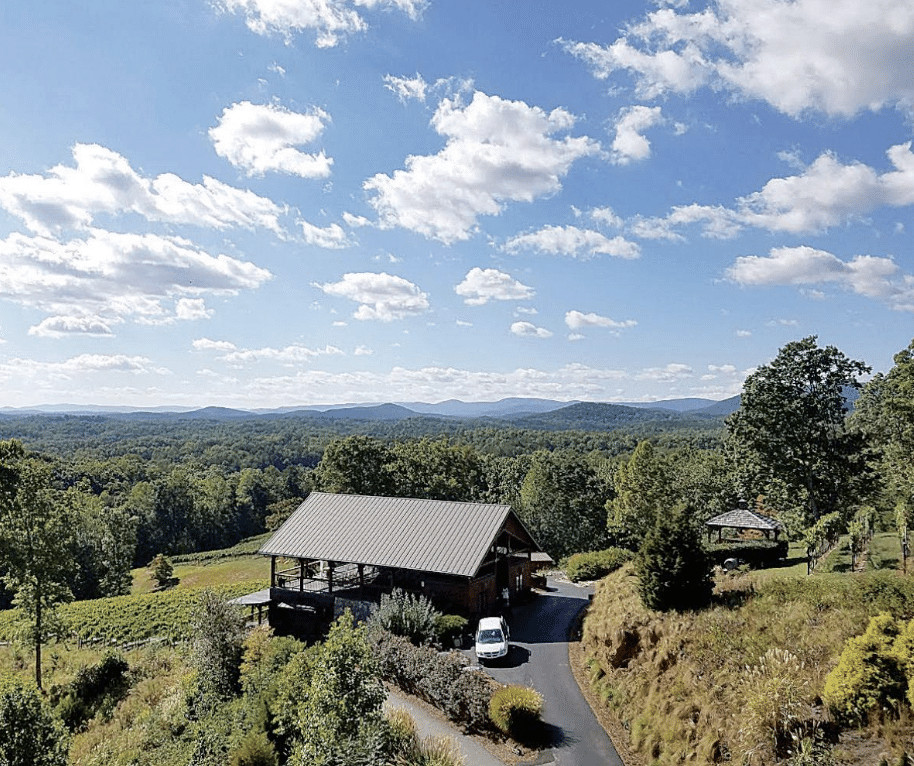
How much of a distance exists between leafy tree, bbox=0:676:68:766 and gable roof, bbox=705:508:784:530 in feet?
97.7

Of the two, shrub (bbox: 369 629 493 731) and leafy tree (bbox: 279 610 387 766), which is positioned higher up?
leafy tree (bbox: 279 610 387 766)

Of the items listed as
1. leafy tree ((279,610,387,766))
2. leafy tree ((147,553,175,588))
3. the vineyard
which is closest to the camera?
leafy tree ((279,610,387,766))

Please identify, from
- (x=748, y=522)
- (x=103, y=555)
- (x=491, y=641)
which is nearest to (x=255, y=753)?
(x=491, y=641)

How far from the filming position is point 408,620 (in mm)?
21984

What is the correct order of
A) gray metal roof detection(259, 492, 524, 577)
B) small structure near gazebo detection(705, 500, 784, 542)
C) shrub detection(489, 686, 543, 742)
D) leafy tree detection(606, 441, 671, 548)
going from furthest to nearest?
leafy tree detection(606, 441, 671, 548)
small structure near gazebo detection(705, 500, 784, 542)
gray metal roof detection(259, 492, 524, 577)
shrub detection(489, 686, 543, 742)

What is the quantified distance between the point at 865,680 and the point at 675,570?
6.60m

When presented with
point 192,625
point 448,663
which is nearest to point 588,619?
point 448,663

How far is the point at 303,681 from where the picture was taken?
14008 millimetres

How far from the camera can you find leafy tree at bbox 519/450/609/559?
2096 inches

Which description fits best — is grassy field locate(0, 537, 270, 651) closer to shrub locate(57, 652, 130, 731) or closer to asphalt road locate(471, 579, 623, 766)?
shrub locate(57, 652, 130, 731)

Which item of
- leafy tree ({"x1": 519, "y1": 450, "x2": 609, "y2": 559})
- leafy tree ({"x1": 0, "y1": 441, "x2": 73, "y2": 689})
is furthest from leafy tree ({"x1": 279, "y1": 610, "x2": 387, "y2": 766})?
leafy tree ({"x1": 519, "y1": 450, "x2": 609, "y2": 559})

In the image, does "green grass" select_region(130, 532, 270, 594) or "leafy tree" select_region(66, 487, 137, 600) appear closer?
"leafy tree" select_region(66, 487, 137, 600)

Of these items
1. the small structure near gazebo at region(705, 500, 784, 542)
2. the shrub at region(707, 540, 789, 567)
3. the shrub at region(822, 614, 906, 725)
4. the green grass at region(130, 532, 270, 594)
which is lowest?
the green grass at region(130, 532, 270, 594)

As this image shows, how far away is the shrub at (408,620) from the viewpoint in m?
21.8
